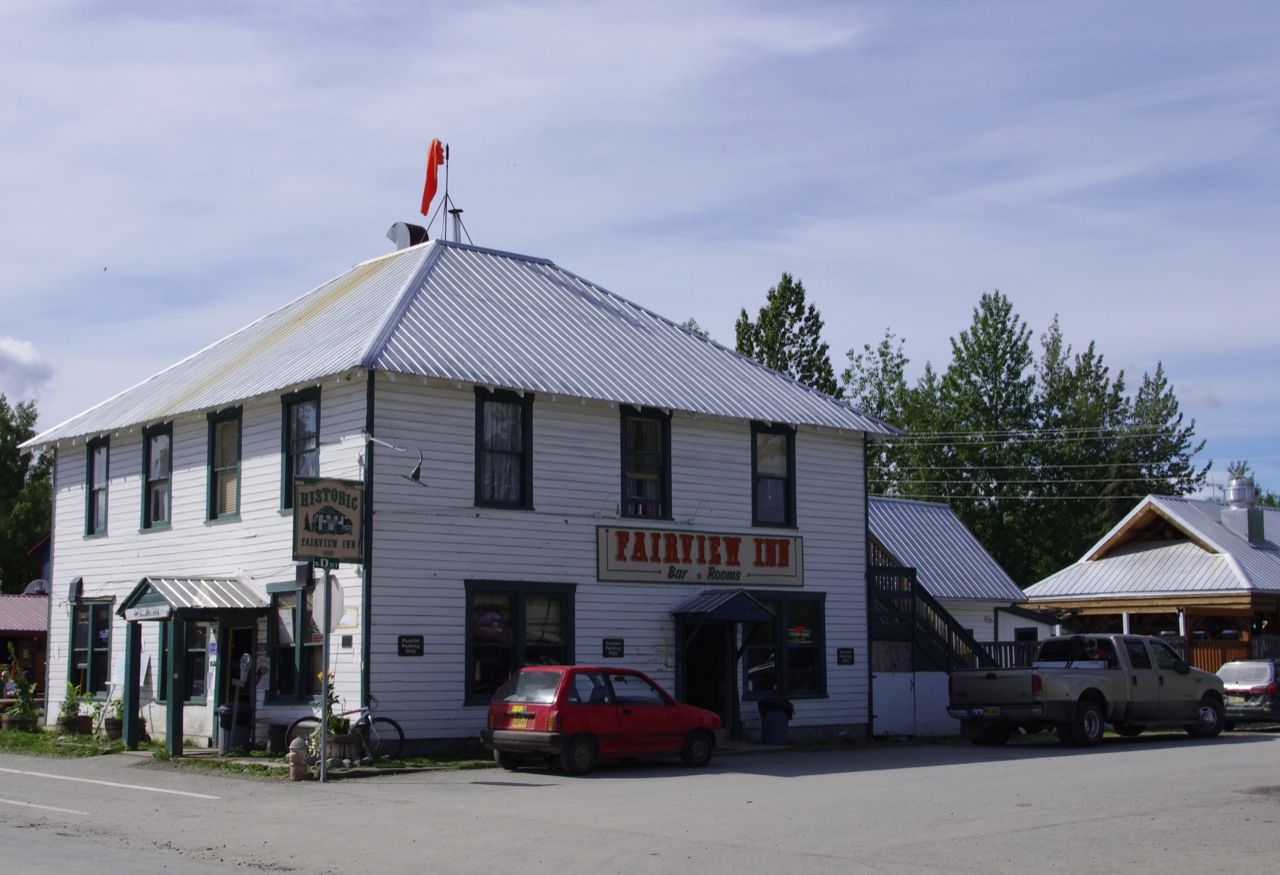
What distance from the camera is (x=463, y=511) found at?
72.5 feet

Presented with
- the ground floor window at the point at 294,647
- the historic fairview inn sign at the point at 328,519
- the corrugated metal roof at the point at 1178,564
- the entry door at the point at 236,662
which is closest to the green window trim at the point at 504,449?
the historic fairview inn sign at the point at 328,519

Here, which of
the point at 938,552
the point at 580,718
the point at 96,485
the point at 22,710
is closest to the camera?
the point at 580,718

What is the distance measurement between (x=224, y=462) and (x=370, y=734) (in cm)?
660

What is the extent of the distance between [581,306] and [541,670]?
32.1 ft

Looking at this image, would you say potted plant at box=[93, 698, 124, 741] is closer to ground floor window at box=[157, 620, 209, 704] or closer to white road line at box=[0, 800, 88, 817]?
ground floor window at box=[157, 620, 209, 704]

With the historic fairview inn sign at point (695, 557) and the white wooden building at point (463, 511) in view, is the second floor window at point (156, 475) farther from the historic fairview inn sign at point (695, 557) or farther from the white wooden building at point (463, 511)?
the historic fairview inn sign at point (695, 557)

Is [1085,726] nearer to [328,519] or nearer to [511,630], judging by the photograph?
[511,630]

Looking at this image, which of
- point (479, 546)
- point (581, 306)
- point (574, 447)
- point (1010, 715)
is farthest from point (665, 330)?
point (1010, 715)

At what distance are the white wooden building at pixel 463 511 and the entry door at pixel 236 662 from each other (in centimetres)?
5

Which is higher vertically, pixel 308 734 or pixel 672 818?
pixel 308 734

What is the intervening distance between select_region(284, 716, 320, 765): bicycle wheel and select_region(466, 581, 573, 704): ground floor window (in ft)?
7.77

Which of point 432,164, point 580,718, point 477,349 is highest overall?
point 432,164

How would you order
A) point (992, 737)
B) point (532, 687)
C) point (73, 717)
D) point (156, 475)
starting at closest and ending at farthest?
point (532, 687) → point (992, 737) → point (73, 717) → point (156, 475)

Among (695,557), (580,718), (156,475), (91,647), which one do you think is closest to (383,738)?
(580,718)
